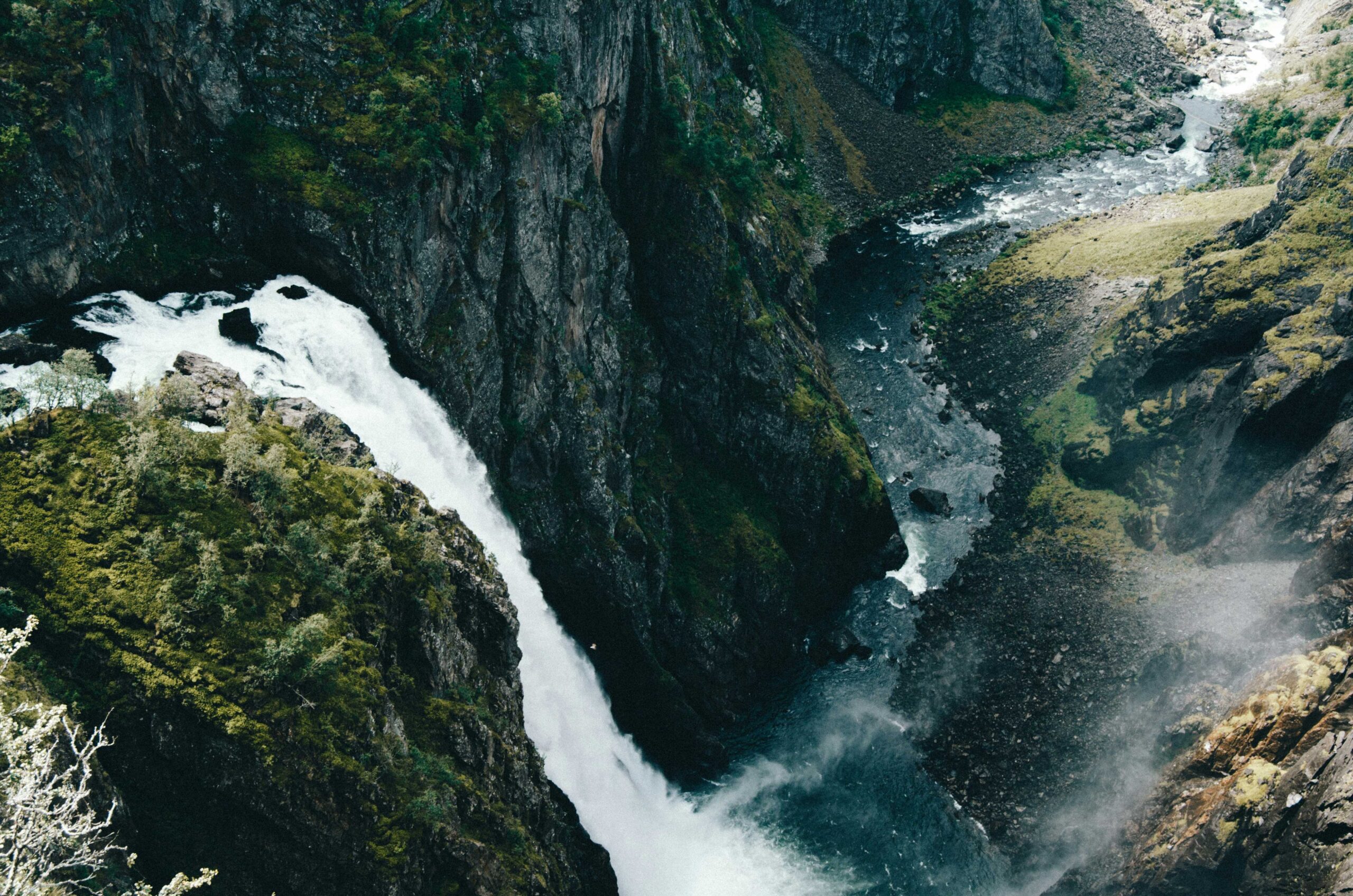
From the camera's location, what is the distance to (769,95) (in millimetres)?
104938

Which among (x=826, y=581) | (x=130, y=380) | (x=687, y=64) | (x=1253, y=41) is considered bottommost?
(x=826, y=581)

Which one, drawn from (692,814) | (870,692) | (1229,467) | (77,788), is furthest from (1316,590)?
(77,788)

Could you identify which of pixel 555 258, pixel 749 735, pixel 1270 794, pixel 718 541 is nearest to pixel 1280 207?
pixel 1270 794

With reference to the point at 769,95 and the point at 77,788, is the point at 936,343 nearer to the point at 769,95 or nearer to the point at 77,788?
A: the point at 769,95

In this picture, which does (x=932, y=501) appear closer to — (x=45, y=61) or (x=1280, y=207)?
(x=1280, y=207)

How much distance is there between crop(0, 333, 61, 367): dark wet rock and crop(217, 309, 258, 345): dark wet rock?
701 cm

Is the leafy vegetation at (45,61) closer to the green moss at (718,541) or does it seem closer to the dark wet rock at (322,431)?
the dark wet rock at (322,431)

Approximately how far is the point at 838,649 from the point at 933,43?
94332 millimetres

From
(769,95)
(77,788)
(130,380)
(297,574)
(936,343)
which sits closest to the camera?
(77,788)

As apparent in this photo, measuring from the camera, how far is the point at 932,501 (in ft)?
236

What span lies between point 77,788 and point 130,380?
1708 cm

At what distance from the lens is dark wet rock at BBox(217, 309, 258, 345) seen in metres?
40.0

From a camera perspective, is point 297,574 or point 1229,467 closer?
point 297,574

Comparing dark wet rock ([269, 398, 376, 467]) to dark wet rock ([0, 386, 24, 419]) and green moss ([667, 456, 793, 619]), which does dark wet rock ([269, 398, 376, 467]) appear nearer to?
Answer: dark wet rock ([0, 386, 24, 419])
